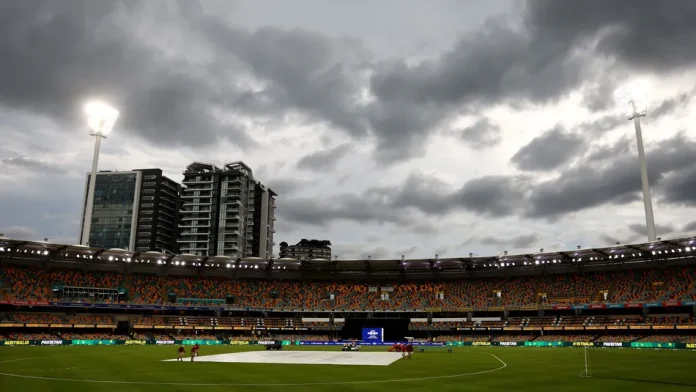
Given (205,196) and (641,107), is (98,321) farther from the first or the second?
(641,107)

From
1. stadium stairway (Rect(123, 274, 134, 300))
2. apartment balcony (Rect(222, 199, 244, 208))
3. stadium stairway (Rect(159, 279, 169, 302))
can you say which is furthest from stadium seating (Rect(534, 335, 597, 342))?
apartment balcony (Rect(222, 199, 244, 208))

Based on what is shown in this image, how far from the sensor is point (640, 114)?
87875 mm

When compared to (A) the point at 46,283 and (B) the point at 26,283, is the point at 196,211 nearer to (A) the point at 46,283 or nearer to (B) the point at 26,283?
(A) the point at 46,283

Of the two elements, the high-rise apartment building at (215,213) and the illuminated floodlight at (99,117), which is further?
the high-rise apartment building at (215,213)

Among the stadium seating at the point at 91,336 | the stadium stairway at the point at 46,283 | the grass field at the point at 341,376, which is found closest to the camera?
the grass field at the point at 341,376

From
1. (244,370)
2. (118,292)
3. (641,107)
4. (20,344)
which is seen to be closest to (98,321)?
(118,292)

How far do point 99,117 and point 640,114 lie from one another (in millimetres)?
99152

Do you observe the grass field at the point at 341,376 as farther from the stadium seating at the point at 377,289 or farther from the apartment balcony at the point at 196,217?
the apartment balcony at the point at 196,217

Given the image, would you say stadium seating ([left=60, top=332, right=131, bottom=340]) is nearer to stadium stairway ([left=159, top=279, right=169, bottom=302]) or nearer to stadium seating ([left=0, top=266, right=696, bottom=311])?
stadium seating ([left=0, top=266, right=696, bottom=311])

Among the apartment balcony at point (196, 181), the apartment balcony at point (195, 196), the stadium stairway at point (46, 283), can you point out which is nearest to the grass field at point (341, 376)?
the stadium stairway at point (46, 283)

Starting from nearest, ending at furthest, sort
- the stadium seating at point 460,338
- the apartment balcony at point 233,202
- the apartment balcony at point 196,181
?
the stadium seating at point 460,338 → the apartment balcony at point 233,202 → the apartment balcony at point 196,181

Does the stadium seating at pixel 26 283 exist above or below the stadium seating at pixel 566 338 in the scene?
above

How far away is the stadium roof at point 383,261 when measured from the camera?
85375 mm

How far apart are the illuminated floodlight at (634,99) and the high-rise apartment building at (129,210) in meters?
168
